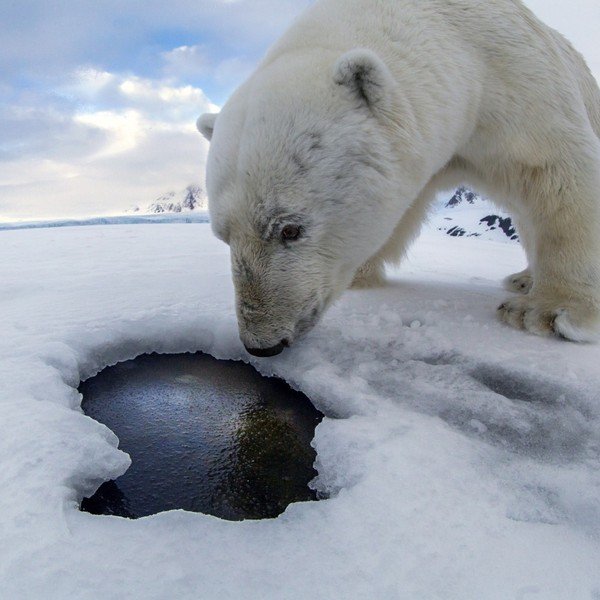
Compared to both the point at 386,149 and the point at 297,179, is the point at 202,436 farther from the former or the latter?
the point at 386,149

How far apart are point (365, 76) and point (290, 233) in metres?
0.58

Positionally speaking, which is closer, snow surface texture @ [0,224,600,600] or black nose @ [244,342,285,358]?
snow surface texture @ [0,224,600,600]

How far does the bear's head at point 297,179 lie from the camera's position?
5.41ft

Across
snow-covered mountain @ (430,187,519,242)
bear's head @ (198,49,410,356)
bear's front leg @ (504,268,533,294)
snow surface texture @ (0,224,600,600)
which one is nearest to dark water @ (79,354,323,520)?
snow surface texture @ (0,224,600,600)

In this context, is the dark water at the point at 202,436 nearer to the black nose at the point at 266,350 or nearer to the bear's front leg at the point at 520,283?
the black nose at the point at 266,350

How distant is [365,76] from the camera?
1673 mm

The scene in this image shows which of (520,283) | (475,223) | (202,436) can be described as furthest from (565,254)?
(475,223)

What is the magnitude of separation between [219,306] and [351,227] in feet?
3.12

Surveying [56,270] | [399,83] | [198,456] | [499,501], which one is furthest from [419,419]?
[56,270]

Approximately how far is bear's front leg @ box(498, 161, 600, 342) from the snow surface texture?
12cm

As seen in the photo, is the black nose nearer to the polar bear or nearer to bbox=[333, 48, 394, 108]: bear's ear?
the polar bear

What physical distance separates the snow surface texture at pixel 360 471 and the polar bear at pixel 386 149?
0.34 m

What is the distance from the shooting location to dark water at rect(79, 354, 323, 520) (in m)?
1.21

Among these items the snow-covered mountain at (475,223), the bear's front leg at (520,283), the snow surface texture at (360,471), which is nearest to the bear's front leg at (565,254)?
the snow surface texture at (360,471)
